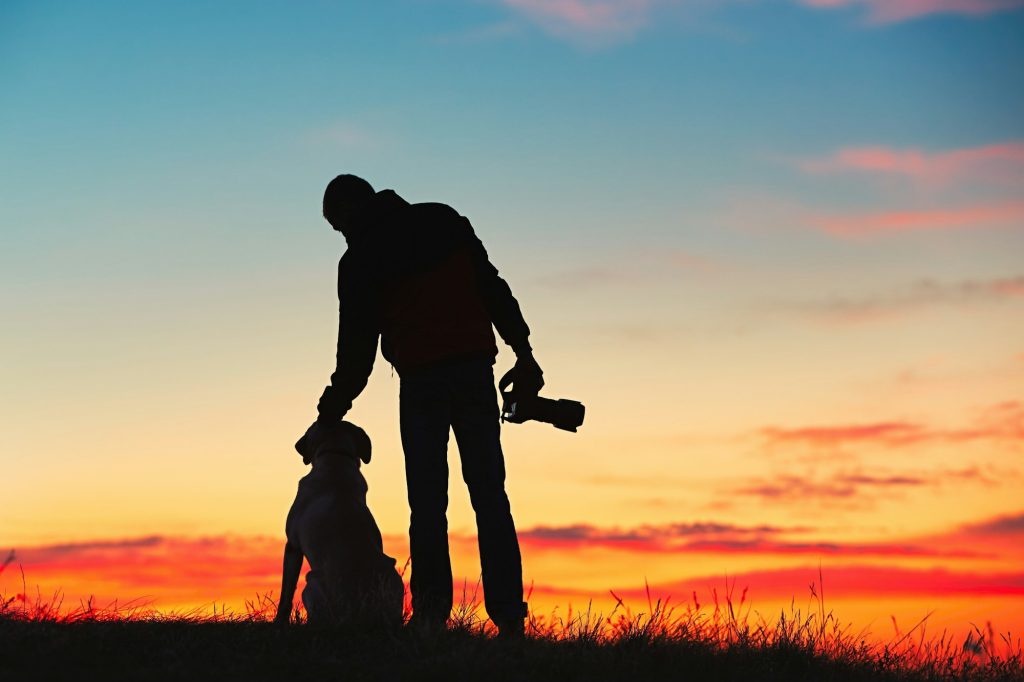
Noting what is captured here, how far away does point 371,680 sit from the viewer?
590 centimetres

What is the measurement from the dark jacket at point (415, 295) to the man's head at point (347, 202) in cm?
9

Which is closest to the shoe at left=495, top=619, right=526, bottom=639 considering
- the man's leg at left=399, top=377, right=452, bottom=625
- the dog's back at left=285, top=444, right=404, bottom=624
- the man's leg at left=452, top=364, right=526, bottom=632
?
the man's leg at left=452, top=364, right=526, bottom=632

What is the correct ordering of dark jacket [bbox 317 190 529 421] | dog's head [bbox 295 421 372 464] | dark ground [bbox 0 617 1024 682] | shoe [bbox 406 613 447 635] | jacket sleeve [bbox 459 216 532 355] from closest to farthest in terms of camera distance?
dark ground [bbox 0 617 1024 682] → shoe [bbox 406 613 447 635] → dark jacket [bbox 317 190 529 421] → jacket sleeve [bbox 459 216 532 355] → dog's head [bbox 295 421 372 464]

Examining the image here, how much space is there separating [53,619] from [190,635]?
0.96 m

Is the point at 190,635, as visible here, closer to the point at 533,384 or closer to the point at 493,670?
the point at 493,670

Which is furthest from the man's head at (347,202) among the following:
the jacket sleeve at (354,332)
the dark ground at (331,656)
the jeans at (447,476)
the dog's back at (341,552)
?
the dark ground at (331,656)

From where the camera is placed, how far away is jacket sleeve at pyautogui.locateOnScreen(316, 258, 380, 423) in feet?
24.1

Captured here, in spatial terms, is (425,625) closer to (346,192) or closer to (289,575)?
(289,575)

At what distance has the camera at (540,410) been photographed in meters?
7.52

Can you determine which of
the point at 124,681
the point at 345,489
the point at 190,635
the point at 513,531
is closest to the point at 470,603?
the point at 513,531

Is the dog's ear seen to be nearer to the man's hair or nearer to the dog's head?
the dog's head

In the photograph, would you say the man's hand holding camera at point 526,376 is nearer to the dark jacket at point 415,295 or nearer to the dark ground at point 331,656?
the dark jacket at point 415,295

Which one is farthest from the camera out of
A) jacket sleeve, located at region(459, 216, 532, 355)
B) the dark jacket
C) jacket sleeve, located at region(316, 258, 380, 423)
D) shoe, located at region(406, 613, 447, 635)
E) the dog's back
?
jacket sleeve, located at region(459, 216, 532, 355)

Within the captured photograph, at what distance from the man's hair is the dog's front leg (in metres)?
2.16
